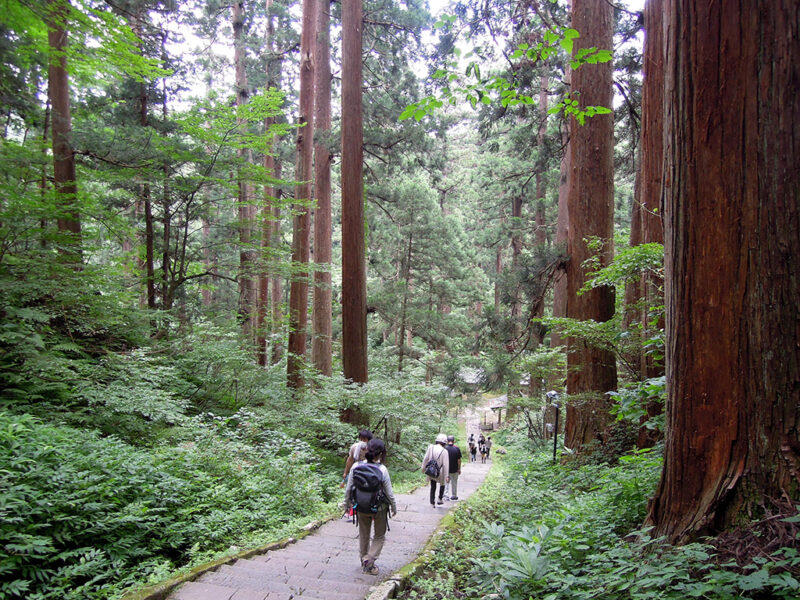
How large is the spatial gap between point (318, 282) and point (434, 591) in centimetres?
984

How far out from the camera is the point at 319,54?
546 inches

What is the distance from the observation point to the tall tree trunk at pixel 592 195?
24.2ft

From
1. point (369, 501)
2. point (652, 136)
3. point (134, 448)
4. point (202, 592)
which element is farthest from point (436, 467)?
point (652, 136)

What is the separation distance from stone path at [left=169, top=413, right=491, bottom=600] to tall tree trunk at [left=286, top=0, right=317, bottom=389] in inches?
271

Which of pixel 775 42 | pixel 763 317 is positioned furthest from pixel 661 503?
pixel 775 42

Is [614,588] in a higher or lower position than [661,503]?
lower

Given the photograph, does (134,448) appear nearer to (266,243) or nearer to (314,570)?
(314,570)

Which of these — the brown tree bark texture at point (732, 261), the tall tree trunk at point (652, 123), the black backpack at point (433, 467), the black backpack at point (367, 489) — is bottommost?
the black backpack at point (433, 467)

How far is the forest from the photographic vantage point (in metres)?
2.66

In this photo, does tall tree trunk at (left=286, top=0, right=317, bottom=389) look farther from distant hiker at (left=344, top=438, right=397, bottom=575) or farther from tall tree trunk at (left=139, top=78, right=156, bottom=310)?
distant hiker at (left=344, top=438, right=397, bottom=575)

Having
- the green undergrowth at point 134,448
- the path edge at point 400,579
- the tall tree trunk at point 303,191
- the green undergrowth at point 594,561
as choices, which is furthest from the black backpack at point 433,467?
the tall tree trunk at point 303,191

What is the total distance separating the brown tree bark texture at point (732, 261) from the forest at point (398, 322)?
1 cm

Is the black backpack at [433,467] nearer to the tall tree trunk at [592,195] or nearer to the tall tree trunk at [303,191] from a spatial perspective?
the tall tree trunk at [592,195]

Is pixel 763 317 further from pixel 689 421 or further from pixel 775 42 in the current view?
pixel 775 42
